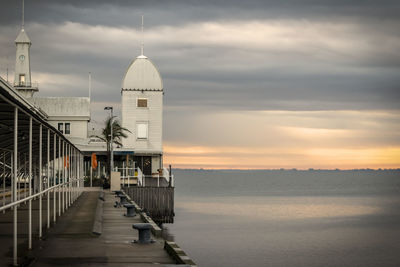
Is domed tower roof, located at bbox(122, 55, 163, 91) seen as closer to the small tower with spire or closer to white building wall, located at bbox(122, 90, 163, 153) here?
white building wall, located at bbox(122, 90, 163, 153)

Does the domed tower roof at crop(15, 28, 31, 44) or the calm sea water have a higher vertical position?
the domed tower roof at crop(15, 28, 31, 44)

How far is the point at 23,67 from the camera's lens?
3182 inches

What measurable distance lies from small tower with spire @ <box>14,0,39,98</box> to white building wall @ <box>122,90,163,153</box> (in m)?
14.9

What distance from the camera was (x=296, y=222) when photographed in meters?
69.3

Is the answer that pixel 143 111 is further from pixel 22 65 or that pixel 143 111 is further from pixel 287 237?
pixel 287 237

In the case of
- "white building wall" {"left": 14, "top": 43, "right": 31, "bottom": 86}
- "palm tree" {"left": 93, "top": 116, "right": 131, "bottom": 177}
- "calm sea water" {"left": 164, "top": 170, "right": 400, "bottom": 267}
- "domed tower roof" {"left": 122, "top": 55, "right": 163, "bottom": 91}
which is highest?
"white building wall" {"left": 14, "top": 43, "right": 31, "bottom": 86}

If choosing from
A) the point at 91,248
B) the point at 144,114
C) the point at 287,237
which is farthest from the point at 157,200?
the point at 91,248

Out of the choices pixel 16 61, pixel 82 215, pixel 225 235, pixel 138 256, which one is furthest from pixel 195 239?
pixel 16 61

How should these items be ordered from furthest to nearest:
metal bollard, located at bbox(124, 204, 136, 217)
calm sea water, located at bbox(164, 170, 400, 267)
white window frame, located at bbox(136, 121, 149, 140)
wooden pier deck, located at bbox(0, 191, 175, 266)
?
white window frame, located at bbox(136, 121, 149, 140), calm sea water, located at bbox(164, 170, 400, 267), metal bollard, located at bbox(124, 204, 136, 217), wooden pier deck, located at bbox(0, 191, 175, 266)

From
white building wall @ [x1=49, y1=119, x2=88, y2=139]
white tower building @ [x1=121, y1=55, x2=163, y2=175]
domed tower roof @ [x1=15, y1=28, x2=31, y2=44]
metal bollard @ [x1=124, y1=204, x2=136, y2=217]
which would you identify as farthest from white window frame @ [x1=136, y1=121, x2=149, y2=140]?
metal bollard @ [x1=124, y1=204, x2=136, y2=217]

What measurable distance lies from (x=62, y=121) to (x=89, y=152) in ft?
23.3

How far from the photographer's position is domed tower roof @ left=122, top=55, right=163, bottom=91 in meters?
73.1

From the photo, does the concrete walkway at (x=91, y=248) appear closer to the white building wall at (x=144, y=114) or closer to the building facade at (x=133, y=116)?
the building facade at (x=133, y=116)

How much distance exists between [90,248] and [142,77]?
193ft
